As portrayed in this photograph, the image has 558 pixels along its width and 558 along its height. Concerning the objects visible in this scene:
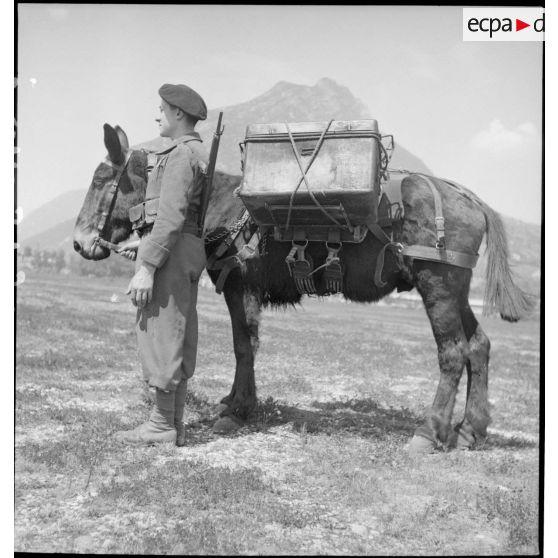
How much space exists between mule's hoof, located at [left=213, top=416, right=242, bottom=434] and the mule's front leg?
0.06 meters

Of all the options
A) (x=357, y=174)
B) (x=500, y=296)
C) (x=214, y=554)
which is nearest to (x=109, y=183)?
(x=357, y=174)

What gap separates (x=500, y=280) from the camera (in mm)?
5680

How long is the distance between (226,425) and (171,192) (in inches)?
93.5

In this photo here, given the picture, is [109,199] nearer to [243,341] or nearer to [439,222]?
[243,341]

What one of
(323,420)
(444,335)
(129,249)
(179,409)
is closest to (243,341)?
(179,409)

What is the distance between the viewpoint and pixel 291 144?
4.71 m

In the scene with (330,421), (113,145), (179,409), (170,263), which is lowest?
(330,421)

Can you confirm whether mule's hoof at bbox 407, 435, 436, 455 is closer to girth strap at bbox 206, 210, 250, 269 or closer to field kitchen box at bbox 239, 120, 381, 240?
field kitchen box at bbox 239, 120, 381, 240

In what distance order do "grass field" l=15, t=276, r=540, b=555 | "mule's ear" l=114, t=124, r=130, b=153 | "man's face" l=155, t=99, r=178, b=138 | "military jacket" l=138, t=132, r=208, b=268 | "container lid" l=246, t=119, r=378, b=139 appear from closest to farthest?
1. "grass field" l=15, t=276, r=540, b=555
2. "military jacket" l=138, t=132, r=208, b=268
3. "container lid" l=246, t=119, r=378, b=139
4. "man's face" l=155, t=99, r=178, b=138
5. "mule's ear" l=114, t=124, r=130, b=153

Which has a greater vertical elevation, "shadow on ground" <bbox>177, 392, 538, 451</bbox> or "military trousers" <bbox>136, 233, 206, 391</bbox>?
"military trousers" <bbox>136, 233, 206, 391</bbox>

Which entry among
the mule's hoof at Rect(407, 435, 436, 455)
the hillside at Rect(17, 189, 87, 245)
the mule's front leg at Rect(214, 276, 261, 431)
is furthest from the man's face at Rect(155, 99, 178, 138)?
the mule's hoof at Rect(407, 435, 436, 455)

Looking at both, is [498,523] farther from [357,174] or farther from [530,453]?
[357,174]

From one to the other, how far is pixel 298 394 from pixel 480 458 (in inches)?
115

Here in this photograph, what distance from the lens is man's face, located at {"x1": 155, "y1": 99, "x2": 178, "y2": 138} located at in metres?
4.81
